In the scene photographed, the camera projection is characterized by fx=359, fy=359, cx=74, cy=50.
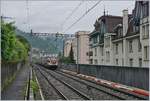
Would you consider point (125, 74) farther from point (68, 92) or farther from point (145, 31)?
point (145, 31)

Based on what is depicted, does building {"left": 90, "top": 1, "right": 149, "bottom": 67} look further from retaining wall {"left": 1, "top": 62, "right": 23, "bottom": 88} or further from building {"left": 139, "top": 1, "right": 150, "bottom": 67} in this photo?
retaining wall {"left": 1, "top": 62, "right": 23, "bottom": 88}

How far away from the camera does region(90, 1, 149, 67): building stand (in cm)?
4003

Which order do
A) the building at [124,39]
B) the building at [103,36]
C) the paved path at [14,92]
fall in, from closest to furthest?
the paved path at [14,92], the building at [124,39], the building at [103,36]

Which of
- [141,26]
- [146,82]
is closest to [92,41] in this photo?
[141,26]

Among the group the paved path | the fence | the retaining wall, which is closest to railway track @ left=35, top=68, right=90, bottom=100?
the paved path

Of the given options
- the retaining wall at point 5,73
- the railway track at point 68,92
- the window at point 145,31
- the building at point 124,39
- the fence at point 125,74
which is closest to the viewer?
the railway track at point 68,92

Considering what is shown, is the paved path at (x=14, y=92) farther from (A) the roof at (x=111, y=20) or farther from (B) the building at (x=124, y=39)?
(A) the roof at (x=111, y=20)

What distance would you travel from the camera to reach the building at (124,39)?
40031 millimetres

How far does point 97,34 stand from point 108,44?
998 centimetres

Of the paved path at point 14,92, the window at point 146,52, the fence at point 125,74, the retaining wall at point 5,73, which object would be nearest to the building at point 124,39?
the window at point 146,52

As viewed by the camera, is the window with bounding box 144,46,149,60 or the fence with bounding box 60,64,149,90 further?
the window with bounding box 144,46,149,60

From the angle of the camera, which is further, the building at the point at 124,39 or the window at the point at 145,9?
the building at the point at 124,39

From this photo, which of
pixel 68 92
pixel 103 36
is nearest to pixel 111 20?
pixel 103 36

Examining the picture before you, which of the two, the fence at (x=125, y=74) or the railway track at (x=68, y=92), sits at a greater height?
the fence at (x=125, y=74)
